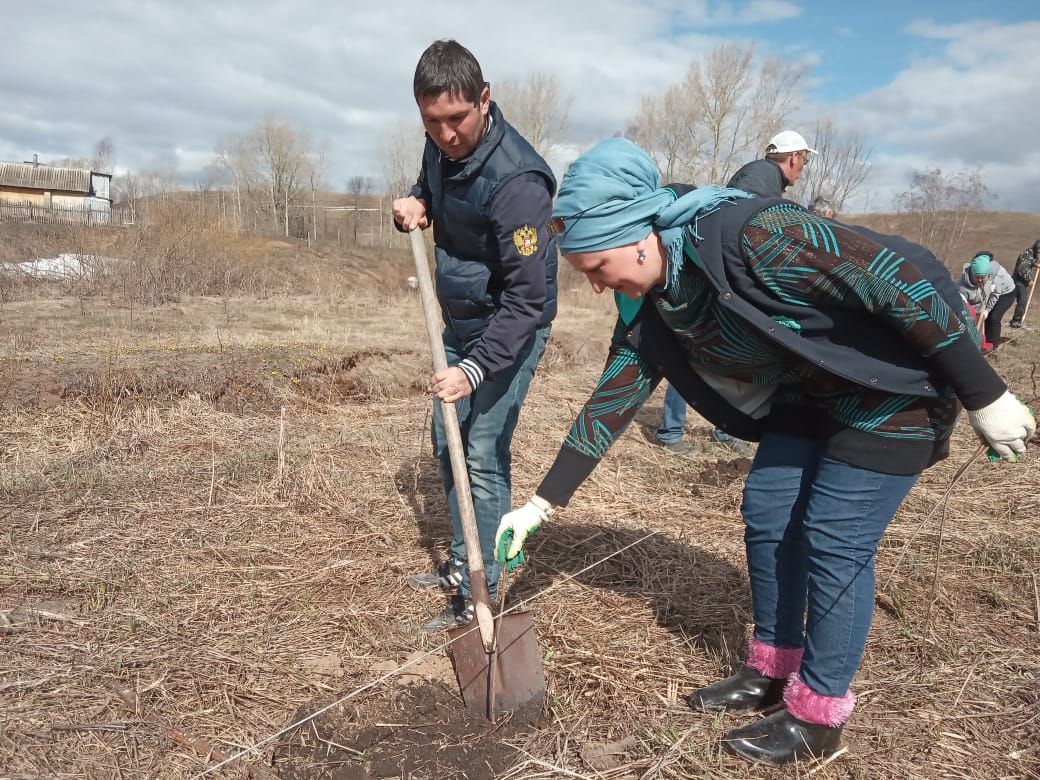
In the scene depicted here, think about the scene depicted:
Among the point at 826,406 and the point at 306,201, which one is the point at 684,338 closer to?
the point at 826,406

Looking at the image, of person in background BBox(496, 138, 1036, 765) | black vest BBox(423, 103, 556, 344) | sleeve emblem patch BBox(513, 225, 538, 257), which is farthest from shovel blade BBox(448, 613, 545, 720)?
sleeve emblem patch BBox(513, 225, 538, 257)

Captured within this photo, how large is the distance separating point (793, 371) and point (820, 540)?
0.43 metres

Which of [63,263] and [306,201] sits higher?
[306,201]

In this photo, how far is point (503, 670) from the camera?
2213mm

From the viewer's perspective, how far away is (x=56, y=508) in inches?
136

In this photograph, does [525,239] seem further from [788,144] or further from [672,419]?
[672,419]

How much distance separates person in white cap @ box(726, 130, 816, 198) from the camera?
392cm

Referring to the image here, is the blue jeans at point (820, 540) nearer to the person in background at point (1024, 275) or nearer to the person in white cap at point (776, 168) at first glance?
the person in white cap at point (776, 168)

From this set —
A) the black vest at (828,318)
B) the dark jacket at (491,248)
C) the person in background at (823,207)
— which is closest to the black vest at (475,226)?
the dark jacket at (491,248)

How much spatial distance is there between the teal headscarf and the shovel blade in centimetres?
125

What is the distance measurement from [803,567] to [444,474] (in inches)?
52.5

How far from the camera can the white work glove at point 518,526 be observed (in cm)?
202

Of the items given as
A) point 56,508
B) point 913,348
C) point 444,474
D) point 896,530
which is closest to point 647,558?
point 444,474

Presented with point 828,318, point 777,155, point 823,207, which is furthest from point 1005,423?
point 823,207
